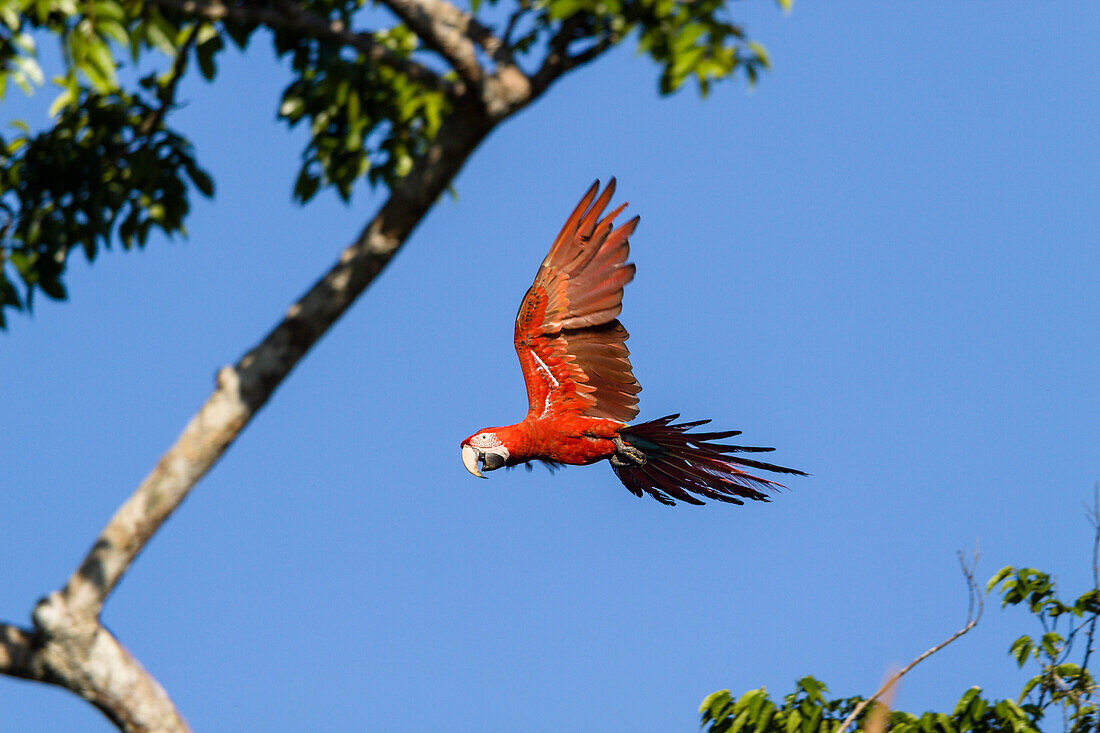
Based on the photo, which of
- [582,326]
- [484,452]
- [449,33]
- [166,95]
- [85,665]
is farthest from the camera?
[166,95]

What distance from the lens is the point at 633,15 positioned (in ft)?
14.2

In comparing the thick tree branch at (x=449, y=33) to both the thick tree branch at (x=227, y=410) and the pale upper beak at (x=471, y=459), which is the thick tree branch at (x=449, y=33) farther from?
the pale upper beak at (x=471, y=459)

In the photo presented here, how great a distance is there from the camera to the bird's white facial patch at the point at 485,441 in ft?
14.4

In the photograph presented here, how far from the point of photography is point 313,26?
4391mm

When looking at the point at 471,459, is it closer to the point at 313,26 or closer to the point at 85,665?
the point at 85,665

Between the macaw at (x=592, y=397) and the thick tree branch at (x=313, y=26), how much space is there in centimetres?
89

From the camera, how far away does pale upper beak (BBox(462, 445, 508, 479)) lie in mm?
4379

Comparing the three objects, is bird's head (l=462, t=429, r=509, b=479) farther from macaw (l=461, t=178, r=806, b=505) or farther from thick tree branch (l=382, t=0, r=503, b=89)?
thick tree branch (l=382, t=0, r=503, b=89)

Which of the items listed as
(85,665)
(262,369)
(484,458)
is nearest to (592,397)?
(484,458)

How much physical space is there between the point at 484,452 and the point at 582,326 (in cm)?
74

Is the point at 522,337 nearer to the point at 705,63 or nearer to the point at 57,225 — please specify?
the point at 705,63

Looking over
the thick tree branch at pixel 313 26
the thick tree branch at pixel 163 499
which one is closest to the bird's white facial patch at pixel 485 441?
the thick tree branch at pixel 163 499

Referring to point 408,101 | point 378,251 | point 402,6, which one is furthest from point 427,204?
point 408,101

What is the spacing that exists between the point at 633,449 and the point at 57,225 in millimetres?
3445
